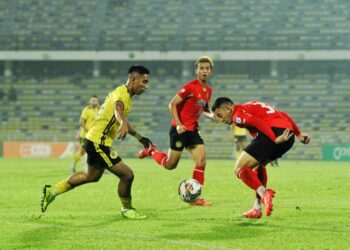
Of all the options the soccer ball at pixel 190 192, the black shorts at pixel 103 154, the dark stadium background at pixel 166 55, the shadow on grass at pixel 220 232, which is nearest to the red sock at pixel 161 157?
the soccer ball at pixel 190 192

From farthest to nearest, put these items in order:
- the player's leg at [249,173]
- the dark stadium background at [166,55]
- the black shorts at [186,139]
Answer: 1. the dark stadium background at [166,55]
2. the black shorts at [186,139]
3. the player's leg at [249,173]

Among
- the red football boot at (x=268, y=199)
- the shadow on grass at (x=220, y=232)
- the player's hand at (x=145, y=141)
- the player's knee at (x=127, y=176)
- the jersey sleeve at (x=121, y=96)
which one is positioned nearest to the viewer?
the shadow on grass at (x=220, y=232)

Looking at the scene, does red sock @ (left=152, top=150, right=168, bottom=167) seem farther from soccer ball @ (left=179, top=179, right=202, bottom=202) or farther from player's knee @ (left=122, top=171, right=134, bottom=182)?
player's knee @ (left=122, top=171, right=134, bottom=182)

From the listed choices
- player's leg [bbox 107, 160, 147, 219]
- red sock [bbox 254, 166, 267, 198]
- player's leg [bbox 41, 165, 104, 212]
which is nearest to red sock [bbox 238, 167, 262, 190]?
red sock [bbox 254, 166, 267, 198]

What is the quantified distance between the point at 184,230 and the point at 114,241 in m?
1.15

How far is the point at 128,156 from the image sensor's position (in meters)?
43.3

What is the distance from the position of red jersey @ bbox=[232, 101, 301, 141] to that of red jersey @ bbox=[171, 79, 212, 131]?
9.41 ft

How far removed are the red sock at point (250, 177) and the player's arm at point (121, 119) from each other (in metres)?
1.65

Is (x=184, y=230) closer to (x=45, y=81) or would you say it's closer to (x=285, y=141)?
(x=285, y=141)

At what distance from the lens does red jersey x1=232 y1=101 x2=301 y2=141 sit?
948 centimetres

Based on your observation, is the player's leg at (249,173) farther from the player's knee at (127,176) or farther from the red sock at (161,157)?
the red sock at (161,157)

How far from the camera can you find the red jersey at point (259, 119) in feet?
31.1

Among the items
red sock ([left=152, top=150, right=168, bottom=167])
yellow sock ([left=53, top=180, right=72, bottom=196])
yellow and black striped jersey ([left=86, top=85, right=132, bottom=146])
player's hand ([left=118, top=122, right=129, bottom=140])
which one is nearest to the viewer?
player's hand ([left=118, top=122, right=129, bottom=140])

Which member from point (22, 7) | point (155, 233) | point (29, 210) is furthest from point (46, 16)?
point (155, 233)
